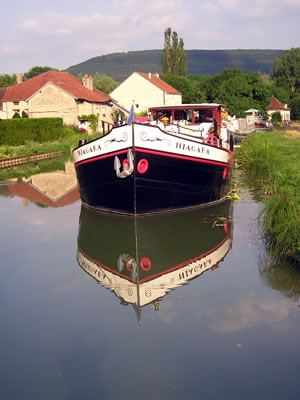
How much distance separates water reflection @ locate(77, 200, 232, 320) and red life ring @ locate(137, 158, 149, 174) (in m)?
1.38

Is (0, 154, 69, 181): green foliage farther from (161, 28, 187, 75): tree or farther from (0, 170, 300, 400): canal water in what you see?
(161, 28, 187, 75): tree

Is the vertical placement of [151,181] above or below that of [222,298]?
above

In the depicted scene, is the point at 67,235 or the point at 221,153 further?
the point at 221,153

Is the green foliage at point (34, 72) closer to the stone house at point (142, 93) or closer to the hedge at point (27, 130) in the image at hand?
the stone house at point (142, 93)

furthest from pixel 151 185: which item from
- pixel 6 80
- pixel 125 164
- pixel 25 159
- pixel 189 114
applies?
pixel 6 80

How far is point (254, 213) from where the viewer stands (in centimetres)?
1439

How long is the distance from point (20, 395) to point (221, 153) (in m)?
10.9

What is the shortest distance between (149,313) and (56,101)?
42.9 metres

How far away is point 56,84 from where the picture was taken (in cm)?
4909

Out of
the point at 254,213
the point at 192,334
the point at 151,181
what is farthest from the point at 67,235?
the point at 192,334

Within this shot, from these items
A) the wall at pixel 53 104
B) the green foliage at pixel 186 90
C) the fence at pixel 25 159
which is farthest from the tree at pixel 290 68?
the fence at pixel 25 159

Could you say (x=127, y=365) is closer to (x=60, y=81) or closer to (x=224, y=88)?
(x=60, y=81)

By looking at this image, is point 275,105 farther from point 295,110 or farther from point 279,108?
point 295,110

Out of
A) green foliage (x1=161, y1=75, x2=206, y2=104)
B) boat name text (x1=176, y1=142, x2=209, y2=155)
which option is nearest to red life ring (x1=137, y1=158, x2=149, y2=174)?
boat name text (x1=176, y1=142, x2=209, y2=155)
